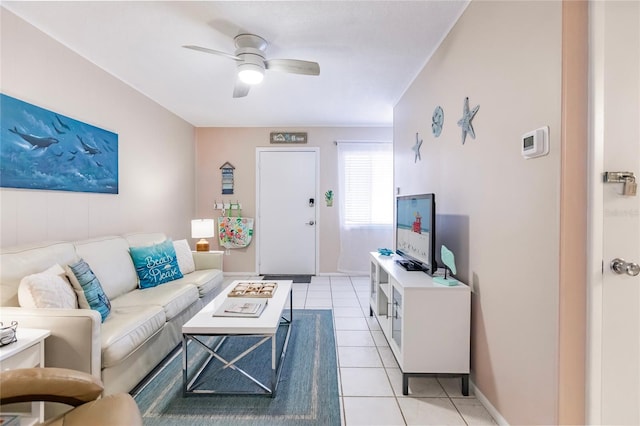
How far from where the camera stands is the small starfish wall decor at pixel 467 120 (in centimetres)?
181

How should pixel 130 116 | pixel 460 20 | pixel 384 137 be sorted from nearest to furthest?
pixel 460 20 → pixel 130 116 → pixel 384 137

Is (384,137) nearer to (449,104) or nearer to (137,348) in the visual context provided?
(449,104)

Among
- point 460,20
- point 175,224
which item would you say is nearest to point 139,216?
point 175,224

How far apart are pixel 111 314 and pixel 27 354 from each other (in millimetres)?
595

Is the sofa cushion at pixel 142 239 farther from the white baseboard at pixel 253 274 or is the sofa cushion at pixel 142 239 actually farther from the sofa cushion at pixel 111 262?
the white baseboard at pixel 253 274

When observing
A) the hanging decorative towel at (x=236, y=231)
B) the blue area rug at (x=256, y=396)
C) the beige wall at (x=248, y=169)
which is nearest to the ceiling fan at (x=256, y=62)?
the blue area rug at (x=256, y=396)

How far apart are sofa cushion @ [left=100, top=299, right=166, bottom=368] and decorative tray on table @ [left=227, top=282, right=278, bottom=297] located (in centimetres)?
54

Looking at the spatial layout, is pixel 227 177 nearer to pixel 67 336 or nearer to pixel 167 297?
pixel 167 297

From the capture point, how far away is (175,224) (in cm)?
419

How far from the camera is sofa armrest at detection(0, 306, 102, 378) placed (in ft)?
4.94

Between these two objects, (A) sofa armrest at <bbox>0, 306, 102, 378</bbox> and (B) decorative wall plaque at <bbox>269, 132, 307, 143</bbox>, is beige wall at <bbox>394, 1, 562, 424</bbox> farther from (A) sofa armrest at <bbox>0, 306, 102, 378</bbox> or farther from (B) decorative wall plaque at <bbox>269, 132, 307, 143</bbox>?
(B) decorative wall plaque at <bbox>269, 132, 307, 143</bbox>

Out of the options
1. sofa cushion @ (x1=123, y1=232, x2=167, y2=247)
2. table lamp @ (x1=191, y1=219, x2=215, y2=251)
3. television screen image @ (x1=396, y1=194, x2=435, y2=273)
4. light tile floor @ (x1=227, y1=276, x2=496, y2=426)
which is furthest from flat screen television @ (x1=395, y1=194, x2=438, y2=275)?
table lamp @ (x1=191, y1=219, x2=215, y2=251)

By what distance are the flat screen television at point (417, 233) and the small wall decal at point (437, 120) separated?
56 cm

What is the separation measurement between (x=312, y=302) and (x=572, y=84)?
305 centimetres
